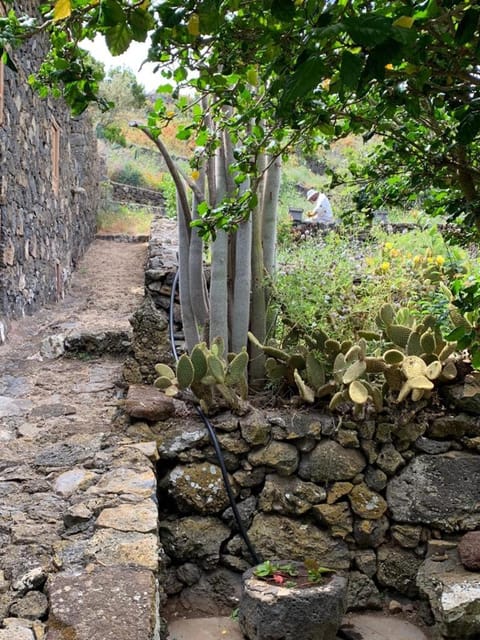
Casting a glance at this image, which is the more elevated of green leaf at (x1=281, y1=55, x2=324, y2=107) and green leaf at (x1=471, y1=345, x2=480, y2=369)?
green leaf at (x1=281, y1=55, x2=324, y2=107)

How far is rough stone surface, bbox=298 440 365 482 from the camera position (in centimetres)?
342

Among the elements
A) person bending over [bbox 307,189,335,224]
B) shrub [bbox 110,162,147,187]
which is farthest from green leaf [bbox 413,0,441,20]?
shrub [bbox 110,162,147,187]

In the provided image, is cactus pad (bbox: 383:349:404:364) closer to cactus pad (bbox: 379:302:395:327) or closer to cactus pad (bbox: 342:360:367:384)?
cactus pad (bbox: 342:360:367:384)

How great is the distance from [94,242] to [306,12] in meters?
11.9

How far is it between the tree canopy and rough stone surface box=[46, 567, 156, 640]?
5.00 feet

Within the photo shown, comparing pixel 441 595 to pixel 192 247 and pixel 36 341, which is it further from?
pixel 36 341

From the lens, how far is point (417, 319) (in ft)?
13.8

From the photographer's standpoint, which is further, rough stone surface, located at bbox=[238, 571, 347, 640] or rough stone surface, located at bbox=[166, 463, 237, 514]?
rough stone surface, located at bbox=[166, 463, 237, 514]

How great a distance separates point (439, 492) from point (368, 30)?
2.99m

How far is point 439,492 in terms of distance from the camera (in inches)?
133

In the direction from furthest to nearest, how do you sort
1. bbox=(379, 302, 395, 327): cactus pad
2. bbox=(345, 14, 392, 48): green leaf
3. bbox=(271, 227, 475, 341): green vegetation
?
bbox=(271, 227, 475, 341): green vegetation → bbox=(379, 302, 395, 327): cactus pad → bbox=(345, 14, 392, 48): green leaf

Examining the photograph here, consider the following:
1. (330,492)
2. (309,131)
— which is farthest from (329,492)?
(309,131)

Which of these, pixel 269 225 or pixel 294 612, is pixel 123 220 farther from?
pixel 294 612

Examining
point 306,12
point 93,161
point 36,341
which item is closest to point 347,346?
point 306,12
